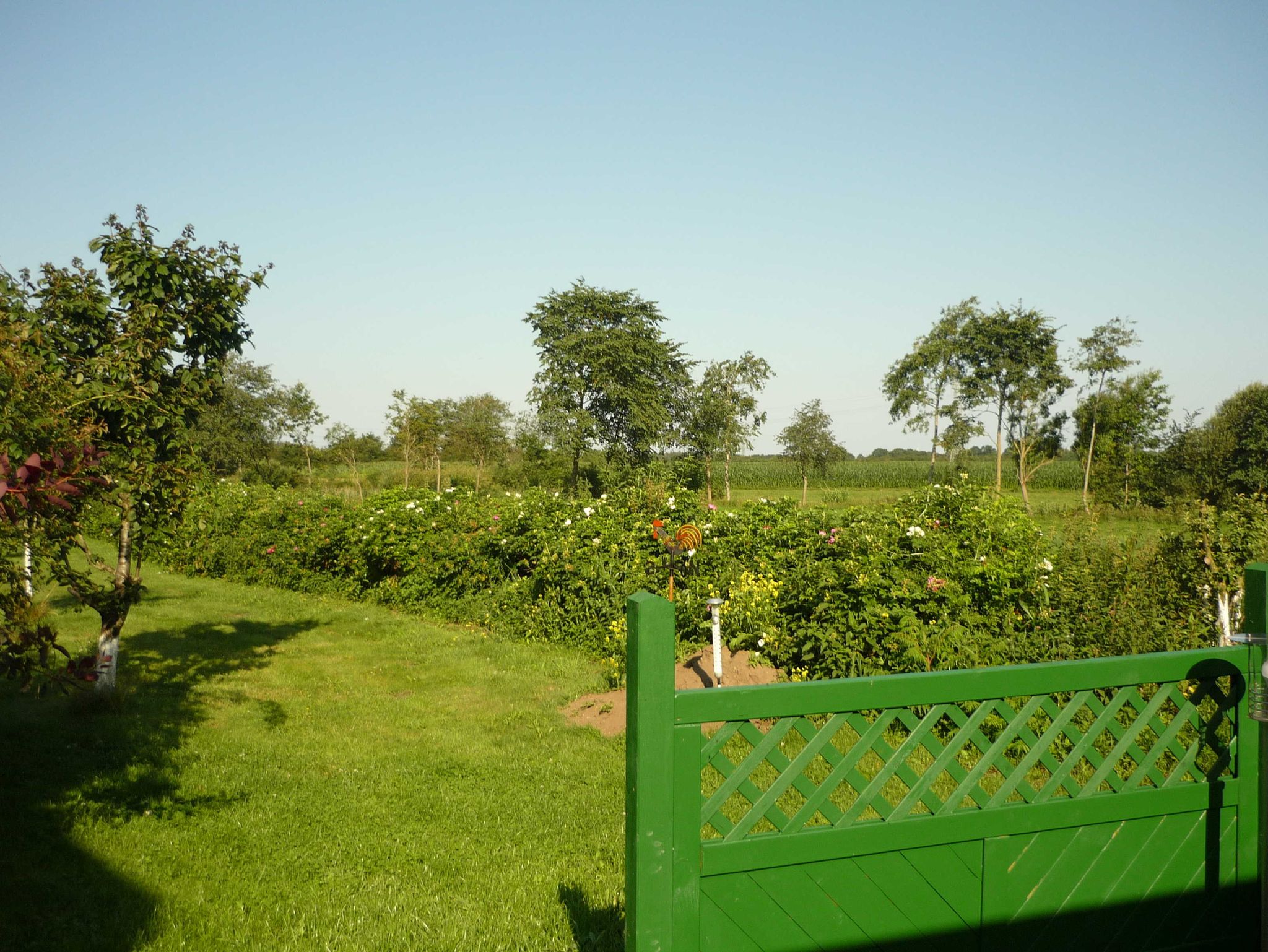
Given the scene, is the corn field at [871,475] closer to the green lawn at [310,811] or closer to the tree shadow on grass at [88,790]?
the green lawn at [310,811]

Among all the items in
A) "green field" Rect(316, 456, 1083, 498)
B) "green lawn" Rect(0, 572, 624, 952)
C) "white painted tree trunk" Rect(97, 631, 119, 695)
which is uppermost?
"green field" Rect(316, 456, 1083, 498)

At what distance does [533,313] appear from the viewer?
43.7 meters

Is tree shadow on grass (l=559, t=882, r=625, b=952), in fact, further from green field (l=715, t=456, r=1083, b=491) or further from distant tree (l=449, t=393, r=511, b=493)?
green field (l=715, t=456, r=1083, b=491)

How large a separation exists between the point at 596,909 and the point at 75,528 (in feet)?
11.3

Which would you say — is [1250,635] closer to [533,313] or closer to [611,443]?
[611,443]

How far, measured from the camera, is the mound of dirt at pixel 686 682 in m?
7.07

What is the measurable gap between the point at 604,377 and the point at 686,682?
33920 millimetres

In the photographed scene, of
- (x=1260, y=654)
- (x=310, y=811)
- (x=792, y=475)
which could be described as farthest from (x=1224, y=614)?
(x=792, y=475)

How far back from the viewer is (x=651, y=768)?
216 cm

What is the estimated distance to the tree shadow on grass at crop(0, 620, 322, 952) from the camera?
3725 mm

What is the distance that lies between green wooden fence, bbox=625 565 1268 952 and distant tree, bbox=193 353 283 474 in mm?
33334

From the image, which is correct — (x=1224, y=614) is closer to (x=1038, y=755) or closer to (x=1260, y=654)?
(x=1260, y=654)

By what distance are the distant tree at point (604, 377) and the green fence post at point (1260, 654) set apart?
37.0 metres

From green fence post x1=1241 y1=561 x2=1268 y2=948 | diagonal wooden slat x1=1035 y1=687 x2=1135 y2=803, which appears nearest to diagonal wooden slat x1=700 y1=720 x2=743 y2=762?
diagonal wooden slat x1=1035 y1=687 x2=1135 y2=803
